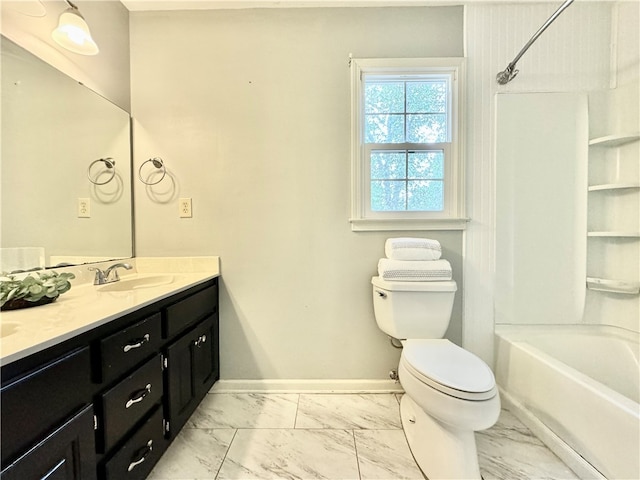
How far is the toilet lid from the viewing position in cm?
103

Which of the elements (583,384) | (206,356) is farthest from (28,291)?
(583,384)

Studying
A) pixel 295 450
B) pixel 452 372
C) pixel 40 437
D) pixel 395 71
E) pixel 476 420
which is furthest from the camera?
pixel 395 71

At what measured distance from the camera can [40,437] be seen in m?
0.65

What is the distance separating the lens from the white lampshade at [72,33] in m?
1.20

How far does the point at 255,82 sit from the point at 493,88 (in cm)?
147

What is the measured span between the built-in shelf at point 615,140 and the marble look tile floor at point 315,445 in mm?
1679

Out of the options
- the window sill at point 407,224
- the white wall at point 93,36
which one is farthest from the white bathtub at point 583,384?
the white wall at point 93,36

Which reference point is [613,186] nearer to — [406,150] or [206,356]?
[406,150]

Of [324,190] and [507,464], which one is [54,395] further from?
[507,464]

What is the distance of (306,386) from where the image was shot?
5.75ft

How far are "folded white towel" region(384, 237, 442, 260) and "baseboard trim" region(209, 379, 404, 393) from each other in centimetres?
81

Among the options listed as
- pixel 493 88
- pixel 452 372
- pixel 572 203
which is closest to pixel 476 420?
pixel 452 372

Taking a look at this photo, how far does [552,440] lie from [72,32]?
112 inches

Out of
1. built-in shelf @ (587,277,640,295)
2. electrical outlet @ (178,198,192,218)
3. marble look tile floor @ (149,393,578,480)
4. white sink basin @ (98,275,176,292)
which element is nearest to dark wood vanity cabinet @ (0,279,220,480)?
marble look tile floor @ (149,393,578,480)
